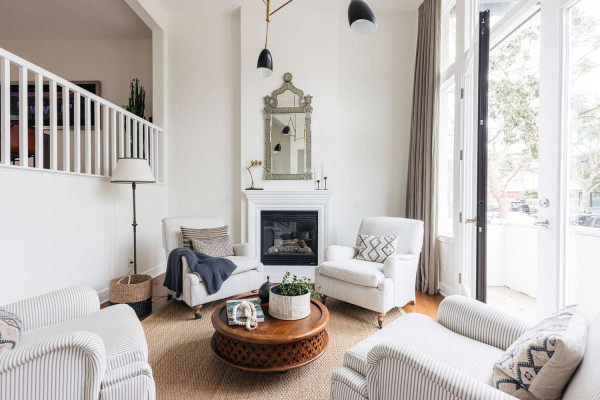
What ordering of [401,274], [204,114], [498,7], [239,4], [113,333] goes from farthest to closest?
[204,114]
[239,4]
[401,274]
[498,7]
[113,333]

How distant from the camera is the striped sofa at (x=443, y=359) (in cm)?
81

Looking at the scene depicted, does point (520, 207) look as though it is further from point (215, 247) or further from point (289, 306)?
point (215, 247)

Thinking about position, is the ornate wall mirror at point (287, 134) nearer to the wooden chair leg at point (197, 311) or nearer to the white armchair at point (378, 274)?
the white armchair at point (378, 274)

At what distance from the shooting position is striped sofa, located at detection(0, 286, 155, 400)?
3.31 ft

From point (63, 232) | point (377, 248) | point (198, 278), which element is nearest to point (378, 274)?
point (377, 248)

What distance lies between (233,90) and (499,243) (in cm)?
364

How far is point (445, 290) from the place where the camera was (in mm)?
3240

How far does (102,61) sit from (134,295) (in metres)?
3.77

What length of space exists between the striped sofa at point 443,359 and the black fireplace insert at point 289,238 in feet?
7.70

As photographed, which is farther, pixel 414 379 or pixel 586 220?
pixel 586 220

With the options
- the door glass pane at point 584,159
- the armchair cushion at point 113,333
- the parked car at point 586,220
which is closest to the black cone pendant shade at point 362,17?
the door glass pane at point 584,159

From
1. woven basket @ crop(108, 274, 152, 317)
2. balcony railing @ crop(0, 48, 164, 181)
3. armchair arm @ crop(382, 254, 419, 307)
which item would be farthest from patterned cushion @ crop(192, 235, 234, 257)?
armchair arm @ crop(382, 254, 419, 307)

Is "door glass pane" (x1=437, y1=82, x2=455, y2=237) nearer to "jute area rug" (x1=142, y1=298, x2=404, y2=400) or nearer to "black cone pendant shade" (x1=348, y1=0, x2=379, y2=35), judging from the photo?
"jute area rug" (x1=142, y1=298, x2=404, y2=400)

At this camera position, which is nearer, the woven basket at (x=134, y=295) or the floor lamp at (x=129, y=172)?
the woven basket at (x=134, y=295)
